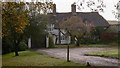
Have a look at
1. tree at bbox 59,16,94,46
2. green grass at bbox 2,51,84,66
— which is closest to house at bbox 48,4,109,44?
tree at bbox 59,16,94,46

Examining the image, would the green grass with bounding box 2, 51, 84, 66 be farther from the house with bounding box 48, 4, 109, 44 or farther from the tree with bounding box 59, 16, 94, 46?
the house with bounding box 48, 4, 109, 44

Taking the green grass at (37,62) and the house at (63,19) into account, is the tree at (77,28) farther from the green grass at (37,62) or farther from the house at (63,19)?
the green grass at (37,62)

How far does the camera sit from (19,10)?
60.7ft

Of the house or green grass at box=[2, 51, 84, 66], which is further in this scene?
the house

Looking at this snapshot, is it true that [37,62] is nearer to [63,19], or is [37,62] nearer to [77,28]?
[77,28]

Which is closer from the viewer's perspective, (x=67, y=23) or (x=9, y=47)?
(x=9, y=47)

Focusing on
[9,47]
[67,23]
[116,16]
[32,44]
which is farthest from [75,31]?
[116,16]

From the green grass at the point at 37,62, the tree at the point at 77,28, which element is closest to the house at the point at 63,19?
the tree at the point at 77,28

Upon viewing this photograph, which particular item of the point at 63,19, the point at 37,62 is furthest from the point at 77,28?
the point at 37,62

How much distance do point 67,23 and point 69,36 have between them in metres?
3.10

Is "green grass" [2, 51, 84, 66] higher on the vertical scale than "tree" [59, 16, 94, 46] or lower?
lower

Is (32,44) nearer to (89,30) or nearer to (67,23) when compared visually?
(67,23)

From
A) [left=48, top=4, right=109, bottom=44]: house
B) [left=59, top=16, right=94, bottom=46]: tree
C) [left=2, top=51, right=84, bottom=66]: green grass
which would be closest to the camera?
Answer: [left=2, top=51, right=84, bottom=66]: green grass

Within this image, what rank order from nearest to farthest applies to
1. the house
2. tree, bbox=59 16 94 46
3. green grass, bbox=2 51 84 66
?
green grass, bbox=2 51 84 66 < tree, bbox=59 16 94 46 < the house
